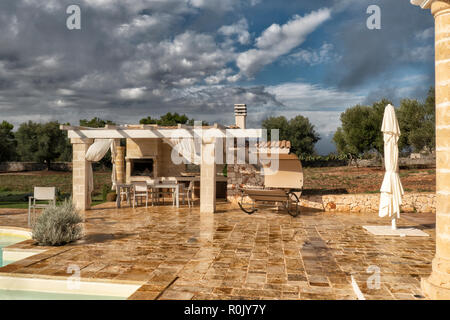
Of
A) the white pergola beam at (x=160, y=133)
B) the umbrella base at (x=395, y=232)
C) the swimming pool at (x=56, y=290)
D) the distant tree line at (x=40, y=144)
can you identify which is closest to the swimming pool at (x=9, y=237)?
the white pergola beam at (x=160, y=133)

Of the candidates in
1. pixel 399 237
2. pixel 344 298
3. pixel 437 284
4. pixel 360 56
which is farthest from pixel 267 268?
pixel 360 56

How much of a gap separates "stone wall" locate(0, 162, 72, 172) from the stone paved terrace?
2741 centimetres

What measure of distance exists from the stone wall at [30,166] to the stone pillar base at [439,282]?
3413 centimetres

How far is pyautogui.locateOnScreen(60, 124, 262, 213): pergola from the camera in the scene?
9477 millimetres

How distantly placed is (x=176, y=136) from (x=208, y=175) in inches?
57.2

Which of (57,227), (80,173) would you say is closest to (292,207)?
(80,173)

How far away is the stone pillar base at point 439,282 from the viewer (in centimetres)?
309

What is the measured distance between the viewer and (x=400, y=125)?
939 inches

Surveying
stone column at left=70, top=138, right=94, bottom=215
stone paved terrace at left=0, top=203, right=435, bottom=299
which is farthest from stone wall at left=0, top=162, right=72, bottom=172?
stone paved terrace at left=0, top=203, right=435, bottom=299

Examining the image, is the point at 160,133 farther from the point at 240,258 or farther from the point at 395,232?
the point at 395,232
